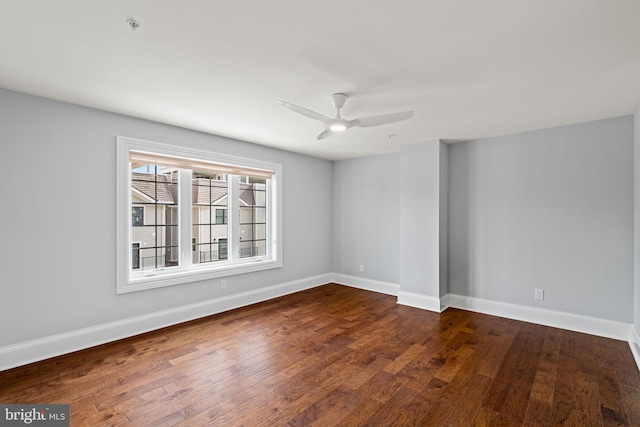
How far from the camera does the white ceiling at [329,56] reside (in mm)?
1571

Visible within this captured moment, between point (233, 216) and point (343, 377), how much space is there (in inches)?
111

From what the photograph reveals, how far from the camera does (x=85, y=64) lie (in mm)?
2152

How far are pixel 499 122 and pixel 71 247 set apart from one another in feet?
15.6

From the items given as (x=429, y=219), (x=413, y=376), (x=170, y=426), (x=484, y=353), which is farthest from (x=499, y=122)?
(x=170, y=426)

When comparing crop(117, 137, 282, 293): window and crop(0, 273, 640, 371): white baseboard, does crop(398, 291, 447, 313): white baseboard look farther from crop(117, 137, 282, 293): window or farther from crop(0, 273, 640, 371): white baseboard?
crop(117, 137, 282, 293): window

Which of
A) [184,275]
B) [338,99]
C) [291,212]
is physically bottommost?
[184,275]

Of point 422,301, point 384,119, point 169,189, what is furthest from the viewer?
point 422,301

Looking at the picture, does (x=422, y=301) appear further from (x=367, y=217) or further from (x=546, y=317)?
(x=367, y=217)

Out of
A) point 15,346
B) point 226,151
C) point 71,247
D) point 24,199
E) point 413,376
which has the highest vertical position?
point 226,151

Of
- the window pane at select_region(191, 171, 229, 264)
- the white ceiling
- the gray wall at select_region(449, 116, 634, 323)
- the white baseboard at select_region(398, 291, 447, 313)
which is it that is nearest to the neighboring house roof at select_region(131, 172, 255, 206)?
the window pane at select_region(191, 171, 229, 264)

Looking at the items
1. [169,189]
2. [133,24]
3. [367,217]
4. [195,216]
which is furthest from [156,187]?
[367,217]

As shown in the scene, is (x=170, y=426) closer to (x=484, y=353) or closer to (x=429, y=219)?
(x=484, y=353)

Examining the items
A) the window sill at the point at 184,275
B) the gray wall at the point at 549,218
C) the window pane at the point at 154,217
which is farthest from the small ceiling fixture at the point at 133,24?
the gray wall at the point at 549,218

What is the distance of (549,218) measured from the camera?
3.67m
